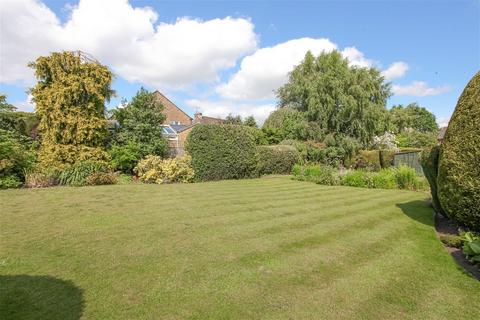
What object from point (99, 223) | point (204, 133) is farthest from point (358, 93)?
point (99, 223)

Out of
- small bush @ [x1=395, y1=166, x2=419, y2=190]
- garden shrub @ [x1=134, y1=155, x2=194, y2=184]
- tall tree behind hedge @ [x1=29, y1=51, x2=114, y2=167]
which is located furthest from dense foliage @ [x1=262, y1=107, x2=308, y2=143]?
tall tree behind hedge @ [x1=29, y1=51, x2=114, y2=167]

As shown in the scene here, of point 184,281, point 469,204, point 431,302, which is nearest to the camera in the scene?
point 431,302

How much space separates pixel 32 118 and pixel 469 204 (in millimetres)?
17971

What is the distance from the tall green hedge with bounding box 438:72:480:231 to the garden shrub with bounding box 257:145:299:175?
41.8 feet

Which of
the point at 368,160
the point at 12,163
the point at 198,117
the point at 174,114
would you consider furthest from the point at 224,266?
the point at 198,117

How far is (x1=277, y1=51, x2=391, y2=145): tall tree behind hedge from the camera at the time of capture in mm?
24016

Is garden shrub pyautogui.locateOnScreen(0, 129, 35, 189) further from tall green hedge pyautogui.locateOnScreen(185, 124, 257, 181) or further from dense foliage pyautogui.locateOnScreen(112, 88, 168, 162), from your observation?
tall green hedge pyautogui.locateOnScreen(185, 124, 257, 181)

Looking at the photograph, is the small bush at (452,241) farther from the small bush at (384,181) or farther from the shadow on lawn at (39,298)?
the small bush at (384,181)

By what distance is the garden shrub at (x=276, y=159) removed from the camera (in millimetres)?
18578

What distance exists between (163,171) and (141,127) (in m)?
3.35

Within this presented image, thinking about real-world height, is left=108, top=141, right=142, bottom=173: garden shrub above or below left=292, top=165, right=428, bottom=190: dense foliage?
above

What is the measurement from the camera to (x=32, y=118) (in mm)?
15180

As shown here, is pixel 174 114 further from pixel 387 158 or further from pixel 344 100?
pixel 387 158

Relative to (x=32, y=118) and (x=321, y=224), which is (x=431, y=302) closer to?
(x=321, y=224)
